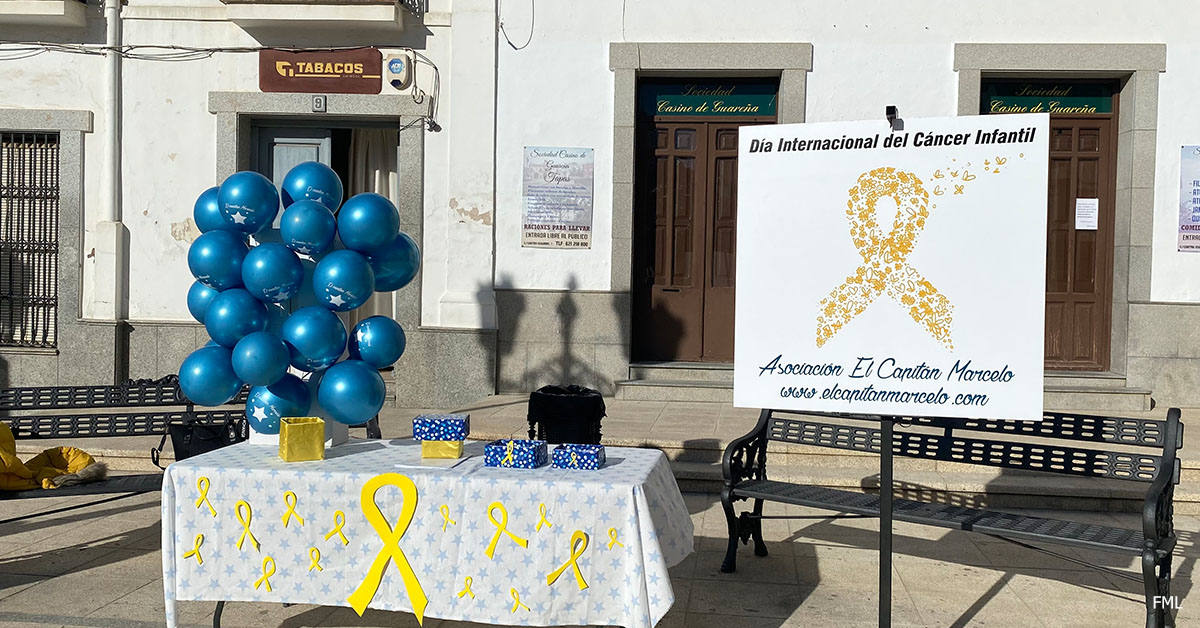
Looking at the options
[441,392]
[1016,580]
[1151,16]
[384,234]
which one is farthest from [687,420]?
[1151,16]

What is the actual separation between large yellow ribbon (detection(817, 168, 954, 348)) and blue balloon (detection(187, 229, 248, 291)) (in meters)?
2.50

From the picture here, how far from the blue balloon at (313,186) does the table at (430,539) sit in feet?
4.11

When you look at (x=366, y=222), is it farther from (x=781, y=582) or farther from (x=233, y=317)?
(x=781, y=582)

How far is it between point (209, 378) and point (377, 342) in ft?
2.32

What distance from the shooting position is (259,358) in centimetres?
437

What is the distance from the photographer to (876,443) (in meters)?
5.80

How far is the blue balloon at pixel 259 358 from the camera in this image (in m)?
4.37

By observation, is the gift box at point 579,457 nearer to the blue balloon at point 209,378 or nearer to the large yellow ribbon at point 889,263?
the large yellow ribbon at point 889,263

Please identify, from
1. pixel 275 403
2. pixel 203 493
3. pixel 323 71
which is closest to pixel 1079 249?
pixel 323 71

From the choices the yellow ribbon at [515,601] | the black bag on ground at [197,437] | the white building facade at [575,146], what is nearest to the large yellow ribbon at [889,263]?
the yellow ribbon at [515,601]

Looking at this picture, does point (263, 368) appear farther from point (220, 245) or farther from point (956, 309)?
point (956, 309)

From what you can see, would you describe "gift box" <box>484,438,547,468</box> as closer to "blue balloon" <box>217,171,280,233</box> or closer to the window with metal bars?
"blue balloon" <box>217,171,280,233</box>

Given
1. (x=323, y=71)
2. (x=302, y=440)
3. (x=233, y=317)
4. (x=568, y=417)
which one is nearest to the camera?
(x=302, y=440)

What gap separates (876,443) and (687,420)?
3172 millimetres
